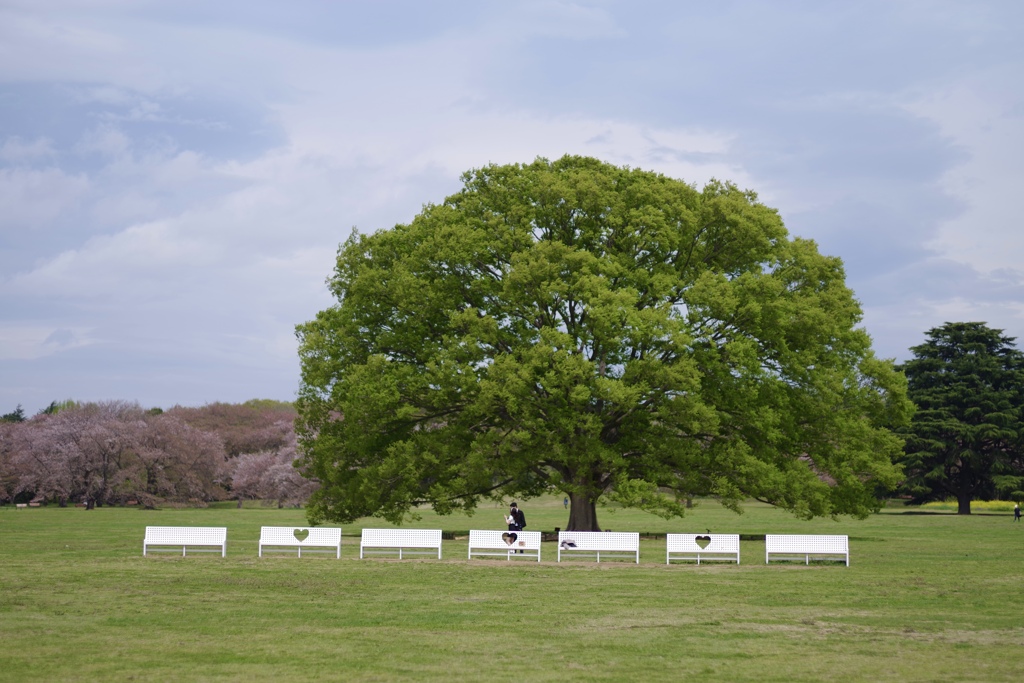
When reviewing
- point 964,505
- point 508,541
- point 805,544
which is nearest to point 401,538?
point 508,541

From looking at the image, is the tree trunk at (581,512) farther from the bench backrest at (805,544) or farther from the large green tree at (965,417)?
the large green tree at (965,417)

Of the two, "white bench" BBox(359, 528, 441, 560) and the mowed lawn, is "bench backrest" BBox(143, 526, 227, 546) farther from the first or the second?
"white bench" BBox(359, 528, 441, 560)

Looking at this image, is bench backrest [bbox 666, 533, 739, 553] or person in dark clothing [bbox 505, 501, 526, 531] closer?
bench backrest [bbox 666, 533, 739, 553]

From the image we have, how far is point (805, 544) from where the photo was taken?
2616cm

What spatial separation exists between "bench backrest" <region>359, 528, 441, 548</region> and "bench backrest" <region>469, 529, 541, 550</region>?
1.01 m

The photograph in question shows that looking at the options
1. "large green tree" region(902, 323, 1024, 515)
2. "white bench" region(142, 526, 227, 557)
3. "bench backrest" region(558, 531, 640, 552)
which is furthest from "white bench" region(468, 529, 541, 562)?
"large green tree" region(902, 323, 1024, 515)

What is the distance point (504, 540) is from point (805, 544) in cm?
750

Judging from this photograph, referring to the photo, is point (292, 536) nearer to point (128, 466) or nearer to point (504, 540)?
point (504, 540)

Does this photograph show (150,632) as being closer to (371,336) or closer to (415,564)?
(415,564)

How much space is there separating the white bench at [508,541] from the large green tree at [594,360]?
588cm

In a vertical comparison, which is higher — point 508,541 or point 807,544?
point 807,544

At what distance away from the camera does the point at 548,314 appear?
36781mm

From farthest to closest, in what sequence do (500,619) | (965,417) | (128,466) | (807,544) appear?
(128,466) → (965,417) → (807,544) → (500,619)

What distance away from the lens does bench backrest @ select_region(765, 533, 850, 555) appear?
85.0 feet
